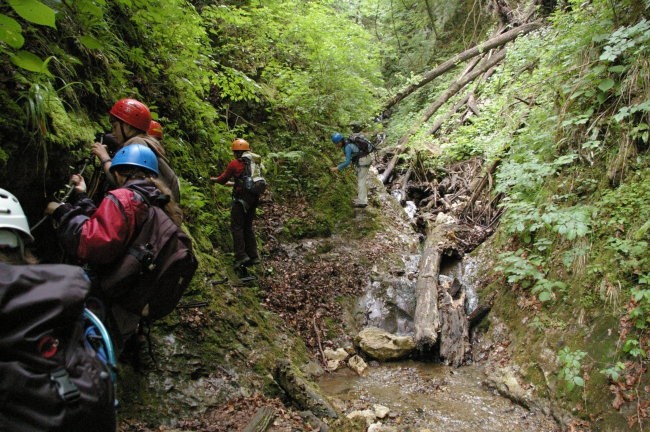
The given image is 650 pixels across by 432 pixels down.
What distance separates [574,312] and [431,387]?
89.7 inches

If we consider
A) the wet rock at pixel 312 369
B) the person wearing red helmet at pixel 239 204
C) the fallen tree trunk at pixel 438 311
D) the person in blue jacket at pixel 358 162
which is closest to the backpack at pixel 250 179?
the person wearing red helmet at pixel 239 204

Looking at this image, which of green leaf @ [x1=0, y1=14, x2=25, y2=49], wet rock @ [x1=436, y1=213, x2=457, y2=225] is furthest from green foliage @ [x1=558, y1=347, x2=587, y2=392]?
green leaf @ [x1=0, y1=14, x2=25, y2=49]

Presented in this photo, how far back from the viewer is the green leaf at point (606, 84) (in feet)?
Result: 19.9

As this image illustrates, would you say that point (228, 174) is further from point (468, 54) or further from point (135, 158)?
point (468, 54)

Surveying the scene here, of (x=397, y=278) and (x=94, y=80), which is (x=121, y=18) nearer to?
(x=94, y=80)

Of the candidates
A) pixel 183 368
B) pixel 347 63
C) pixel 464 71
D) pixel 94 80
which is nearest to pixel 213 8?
pixel 347 63

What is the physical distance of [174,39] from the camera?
592cm

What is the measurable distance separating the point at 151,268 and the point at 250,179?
4.30 meters

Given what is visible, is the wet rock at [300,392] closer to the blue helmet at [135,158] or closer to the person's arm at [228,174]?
the blue helmet at [135,158]

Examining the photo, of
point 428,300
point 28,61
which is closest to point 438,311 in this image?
point 428,300

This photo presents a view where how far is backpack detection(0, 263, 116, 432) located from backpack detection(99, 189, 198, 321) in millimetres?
646

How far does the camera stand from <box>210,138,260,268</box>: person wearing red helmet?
6699 mm

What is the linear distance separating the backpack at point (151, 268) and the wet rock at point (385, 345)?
4.78 metres

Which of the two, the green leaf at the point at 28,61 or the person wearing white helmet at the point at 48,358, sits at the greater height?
the green leaf at the point at 28,61
